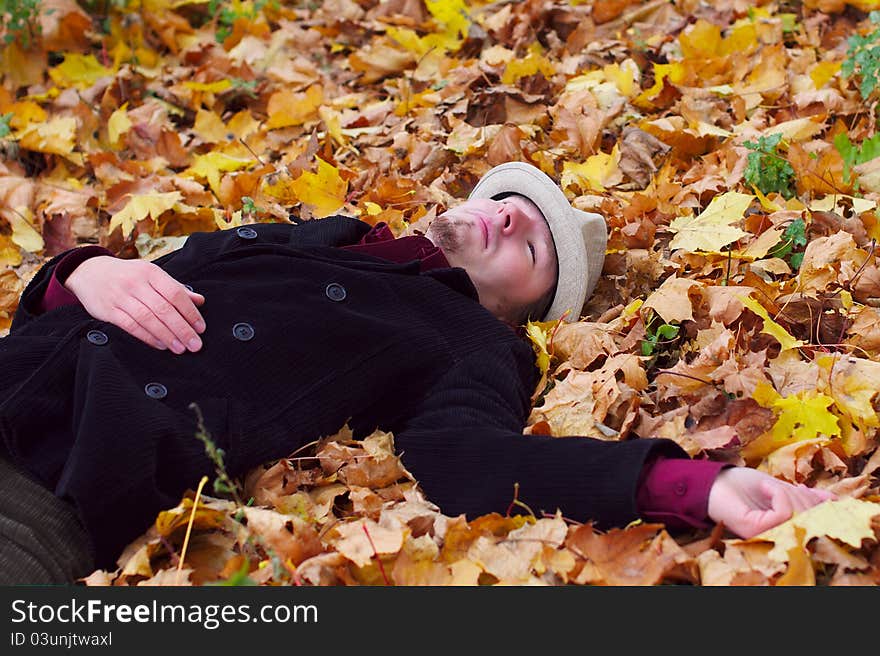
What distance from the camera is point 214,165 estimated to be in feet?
13.2

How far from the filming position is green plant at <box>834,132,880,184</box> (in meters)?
3.17

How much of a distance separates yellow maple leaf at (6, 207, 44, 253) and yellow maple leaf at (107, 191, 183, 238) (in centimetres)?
31

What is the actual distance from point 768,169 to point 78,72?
327cm

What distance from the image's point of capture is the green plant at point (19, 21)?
4.59 metres

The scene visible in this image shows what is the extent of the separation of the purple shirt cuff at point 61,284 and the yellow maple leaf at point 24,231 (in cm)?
111

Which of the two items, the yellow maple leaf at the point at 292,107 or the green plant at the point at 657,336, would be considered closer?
the green plant at the point at 657,336

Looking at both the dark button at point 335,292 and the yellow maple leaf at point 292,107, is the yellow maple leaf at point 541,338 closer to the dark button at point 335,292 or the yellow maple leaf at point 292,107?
the dark button at point 335,292

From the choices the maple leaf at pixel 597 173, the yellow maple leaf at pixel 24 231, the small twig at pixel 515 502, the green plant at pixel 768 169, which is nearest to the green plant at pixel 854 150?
the green plant at pixel 768 169

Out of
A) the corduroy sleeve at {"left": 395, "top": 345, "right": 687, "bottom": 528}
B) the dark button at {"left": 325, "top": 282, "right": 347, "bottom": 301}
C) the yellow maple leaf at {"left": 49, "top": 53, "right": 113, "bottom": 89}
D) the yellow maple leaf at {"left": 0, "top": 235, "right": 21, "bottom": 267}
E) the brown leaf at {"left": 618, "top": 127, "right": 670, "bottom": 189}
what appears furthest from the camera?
the yellow maple leaf at {"left": 49, "top": 53, "right": 113, "bottom": 89}

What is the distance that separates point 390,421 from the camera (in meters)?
2.42

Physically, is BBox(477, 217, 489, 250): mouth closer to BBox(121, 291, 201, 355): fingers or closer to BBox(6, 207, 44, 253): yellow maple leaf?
BBox(121, 291, 201, 355): fingers

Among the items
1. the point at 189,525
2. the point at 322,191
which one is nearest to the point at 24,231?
the point at 322,191

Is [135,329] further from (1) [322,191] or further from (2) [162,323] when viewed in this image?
(1) [322,191]

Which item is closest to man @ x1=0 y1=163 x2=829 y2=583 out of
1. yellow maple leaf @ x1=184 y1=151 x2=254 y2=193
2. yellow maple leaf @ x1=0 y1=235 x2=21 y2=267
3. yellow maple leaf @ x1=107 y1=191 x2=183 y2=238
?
yellow maple leaf @ x1=107 y1=191 x2=183 y2=238
